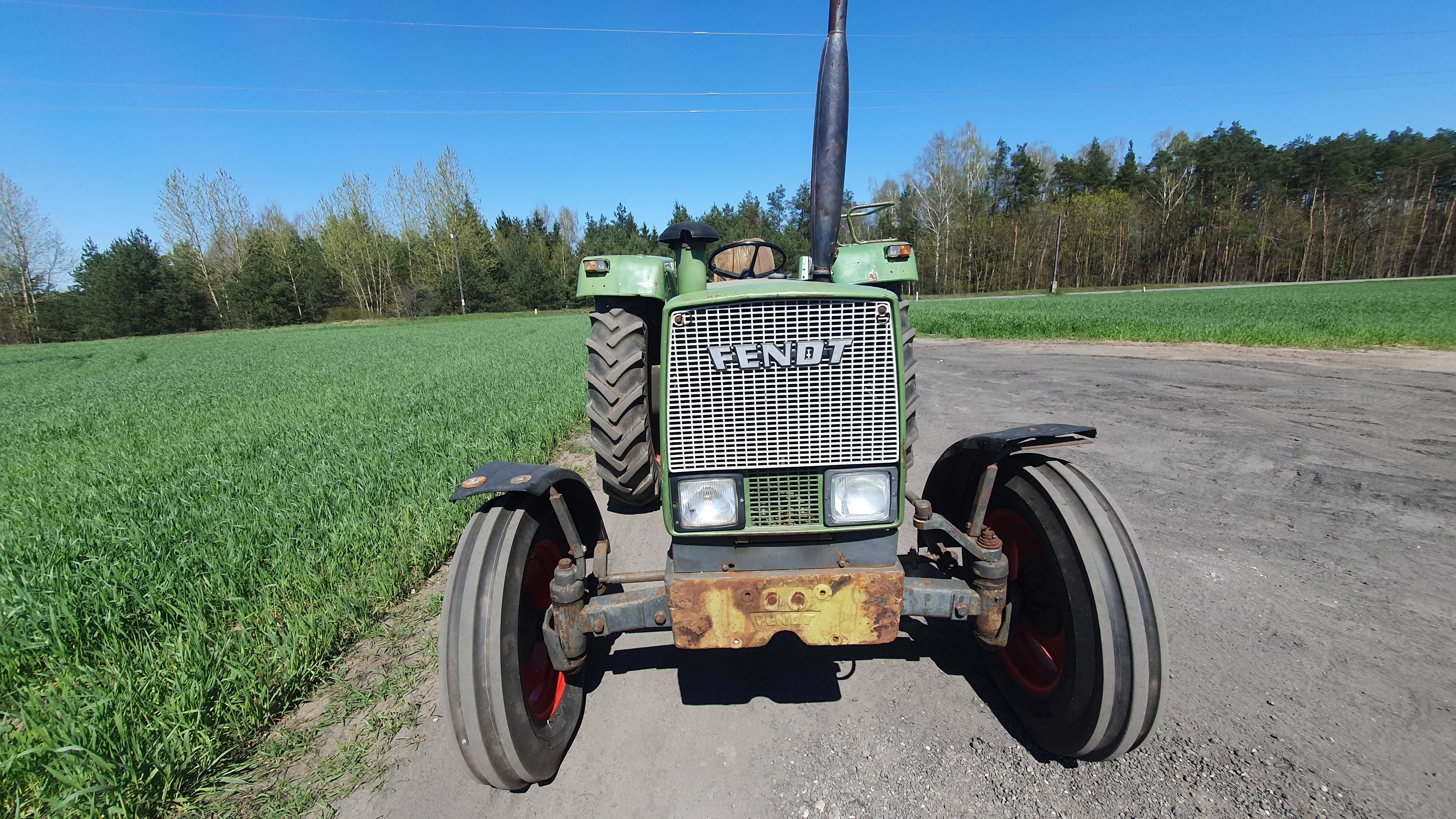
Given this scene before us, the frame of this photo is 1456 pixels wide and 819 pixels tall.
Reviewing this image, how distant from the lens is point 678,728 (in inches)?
81.7

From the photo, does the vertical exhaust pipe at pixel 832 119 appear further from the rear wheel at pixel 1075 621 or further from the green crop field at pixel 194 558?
the green crop field at pixel 194 558

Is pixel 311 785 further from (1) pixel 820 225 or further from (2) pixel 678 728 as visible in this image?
(1) pixel 820 225

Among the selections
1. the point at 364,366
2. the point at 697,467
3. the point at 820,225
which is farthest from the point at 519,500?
the point at 364,366

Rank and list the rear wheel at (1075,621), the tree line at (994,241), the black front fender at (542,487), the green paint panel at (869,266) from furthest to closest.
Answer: the tree line at (994,241) < the green paint panel at (869,266) < the black front fender at (542,487) < the rear wheel at (1075,621)

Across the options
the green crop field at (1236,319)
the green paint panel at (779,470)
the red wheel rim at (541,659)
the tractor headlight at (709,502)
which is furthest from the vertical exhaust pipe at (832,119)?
the green crop field at (1236,319)

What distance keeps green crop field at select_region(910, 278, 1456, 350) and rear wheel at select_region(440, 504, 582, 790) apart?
1341 centimetres

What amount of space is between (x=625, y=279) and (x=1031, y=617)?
2.84 metres

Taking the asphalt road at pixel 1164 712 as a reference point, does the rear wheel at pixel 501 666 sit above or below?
above

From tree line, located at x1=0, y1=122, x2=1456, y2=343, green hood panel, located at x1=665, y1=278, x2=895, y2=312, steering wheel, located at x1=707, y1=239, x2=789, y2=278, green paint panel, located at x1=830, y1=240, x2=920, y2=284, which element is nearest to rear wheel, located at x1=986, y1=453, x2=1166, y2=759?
green hood panel, located at x1=665, y1=278, x2=895, y2=312

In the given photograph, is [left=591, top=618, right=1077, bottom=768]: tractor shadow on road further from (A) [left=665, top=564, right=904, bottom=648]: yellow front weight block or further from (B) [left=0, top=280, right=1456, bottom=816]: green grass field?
(B) [left=0, top=280, right=1456, bottom=816]: green grass field

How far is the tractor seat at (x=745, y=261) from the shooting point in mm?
4277

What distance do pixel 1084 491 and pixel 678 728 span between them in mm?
1623

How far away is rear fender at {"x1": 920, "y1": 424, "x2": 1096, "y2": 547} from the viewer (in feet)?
6.56

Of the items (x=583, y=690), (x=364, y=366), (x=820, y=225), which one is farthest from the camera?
(x=364, y=366)
